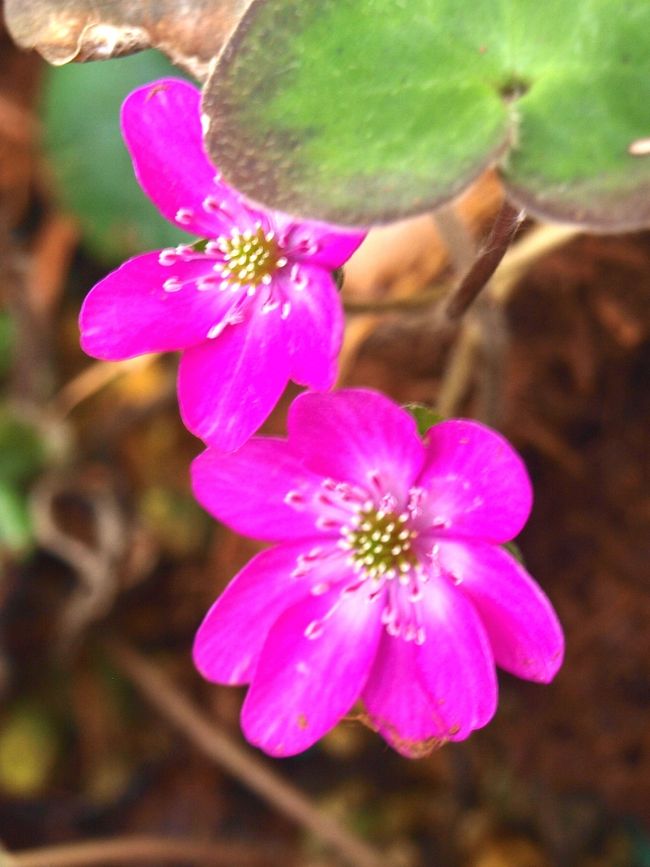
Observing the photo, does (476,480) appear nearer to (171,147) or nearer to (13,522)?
(171,147)

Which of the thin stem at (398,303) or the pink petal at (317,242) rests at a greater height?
the pink petal at (317,242)

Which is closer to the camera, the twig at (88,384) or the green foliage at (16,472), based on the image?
the green foliage at (16,472)

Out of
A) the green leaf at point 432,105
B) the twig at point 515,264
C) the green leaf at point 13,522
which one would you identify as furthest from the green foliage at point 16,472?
the green leaf at point 432,105

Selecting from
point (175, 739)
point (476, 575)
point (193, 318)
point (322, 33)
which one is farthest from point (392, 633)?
point (175, 739)

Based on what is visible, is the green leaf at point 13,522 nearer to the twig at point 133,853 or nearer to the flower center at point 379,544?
the twig at point 133,853

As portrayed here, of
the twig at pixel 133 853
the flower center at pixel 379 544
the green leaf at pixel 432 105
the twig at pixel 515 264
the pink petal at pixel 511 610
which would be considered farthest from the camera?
the twig at pixel 133 853

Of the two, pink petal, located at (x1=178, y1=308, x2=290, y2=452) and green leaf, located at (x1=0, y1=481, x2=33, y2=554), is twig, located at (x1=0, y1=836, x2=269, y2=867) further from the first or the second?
pink petal, located at (x1=178, y1=308, x2=290, y2=452)

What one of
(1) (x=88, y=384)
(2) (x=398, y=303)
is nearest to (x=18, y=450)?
(1) (x=88, y=384)
